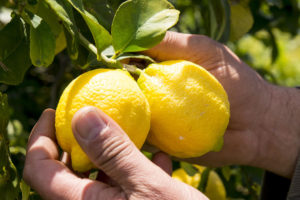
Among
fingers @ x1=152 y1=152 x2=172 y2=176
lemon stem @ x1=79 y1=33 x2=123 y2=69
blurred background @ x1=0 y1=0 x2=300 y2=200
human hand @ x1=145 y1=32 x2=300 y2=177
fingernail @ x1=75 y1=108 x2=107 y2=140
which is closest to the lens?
fingernail @ x1=75 y1=108 x2=107 y2=140

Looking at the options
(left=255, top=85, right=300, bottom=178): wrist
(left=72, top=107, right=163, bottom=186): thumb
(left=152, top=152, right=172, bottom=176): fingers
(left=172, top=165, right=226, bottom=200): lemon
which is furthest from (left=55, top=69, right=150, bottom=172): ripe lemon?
(left=255, top=85, right=300, bottom=178): wrist

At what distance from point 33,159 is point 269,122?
0.90m

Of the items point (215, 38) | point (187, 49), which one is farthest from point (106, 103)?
point (215, 38)

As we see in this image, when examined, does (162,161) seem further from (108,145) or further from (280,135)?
(280,135)

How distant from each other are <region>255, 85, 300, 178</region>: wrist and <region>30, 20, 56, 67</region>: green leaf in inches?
34.0

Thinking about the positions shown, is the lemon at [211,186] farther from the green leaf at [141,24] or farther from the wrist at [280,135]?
the green leaf at [141,24]

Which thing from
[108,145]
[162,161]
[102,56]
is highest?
[102,56]

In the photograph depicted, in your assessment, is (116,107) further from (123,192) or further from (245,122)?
(245,122)

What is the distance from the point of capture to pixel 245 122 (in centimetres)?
130

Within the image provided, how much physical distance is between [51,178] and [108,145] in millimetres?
152

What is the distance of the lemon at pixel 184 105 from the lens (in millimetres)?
752

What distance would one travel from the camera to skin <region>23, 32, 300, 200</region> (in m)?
0.68

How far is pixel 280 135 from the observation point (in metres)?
1.33

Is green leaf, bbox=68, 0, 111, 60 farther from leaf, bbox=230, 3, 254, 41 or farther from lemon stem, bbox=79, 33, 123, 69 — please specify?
leaf, bbox=230, 3, 254, 41
